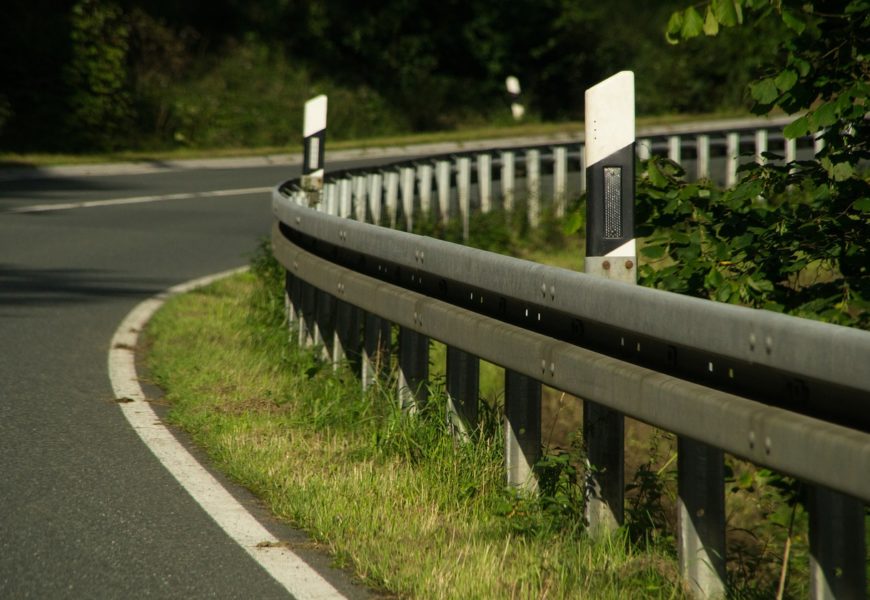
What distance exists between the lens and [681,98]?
3928 cm

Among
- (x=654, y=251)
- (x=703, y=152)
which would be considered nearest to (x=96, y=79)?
(x=703, y=152)

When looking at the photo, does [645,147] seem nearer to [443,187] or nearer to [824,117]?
[824,117]

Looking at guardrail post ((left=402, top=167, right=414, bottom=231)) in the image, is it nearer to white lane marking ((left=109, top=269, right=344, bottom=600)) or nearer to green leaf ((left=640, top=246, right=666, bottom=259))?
white lane marking ((left=109, top=269, right=344, bottom=600))

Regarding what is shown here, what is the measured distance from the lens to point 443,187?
15.1 meters

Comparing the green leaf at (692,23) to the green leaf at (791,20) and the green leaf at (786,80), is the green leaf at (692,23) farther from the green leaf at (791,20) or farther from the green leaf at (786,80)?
the green leaf at (786,80)

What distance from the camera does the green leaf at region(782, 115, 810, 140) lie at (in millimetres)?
5879

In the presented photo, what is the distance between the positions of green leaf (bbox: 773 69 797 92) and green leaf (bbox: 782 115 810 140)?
7.0 inches

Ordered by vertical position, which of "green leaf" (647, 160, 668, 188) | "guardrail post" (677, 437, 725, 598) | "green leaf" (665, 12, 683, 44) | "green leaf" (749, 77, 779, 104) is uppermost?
"green leaf" (665, 12, 683, 44)

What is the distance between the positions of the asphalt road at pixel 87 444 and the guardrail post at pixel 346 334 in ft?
3.85

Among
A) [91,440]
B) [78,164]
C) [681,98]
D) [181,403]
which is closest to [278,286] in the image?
[181,403]

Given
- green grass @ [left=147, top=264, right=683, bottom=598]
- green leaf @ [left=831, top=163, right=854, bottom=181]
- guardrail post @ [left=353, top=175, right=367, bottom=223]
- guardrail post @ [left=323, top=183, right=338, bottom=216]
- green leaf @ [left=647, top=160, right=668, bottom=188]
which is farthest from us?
guardrail post @ [left=353, top=175, right=367, bottom=223]

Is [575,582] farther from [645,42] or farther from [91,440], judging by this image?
[645,42]

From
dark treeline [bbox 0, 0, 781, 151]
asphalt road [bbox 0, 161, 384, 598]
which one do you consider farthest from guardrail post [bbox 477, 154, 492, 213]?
dark treeline [bbox 0, 0, 781, 151]

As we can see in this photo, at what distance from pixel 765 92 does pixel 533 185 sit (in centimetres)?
1064
